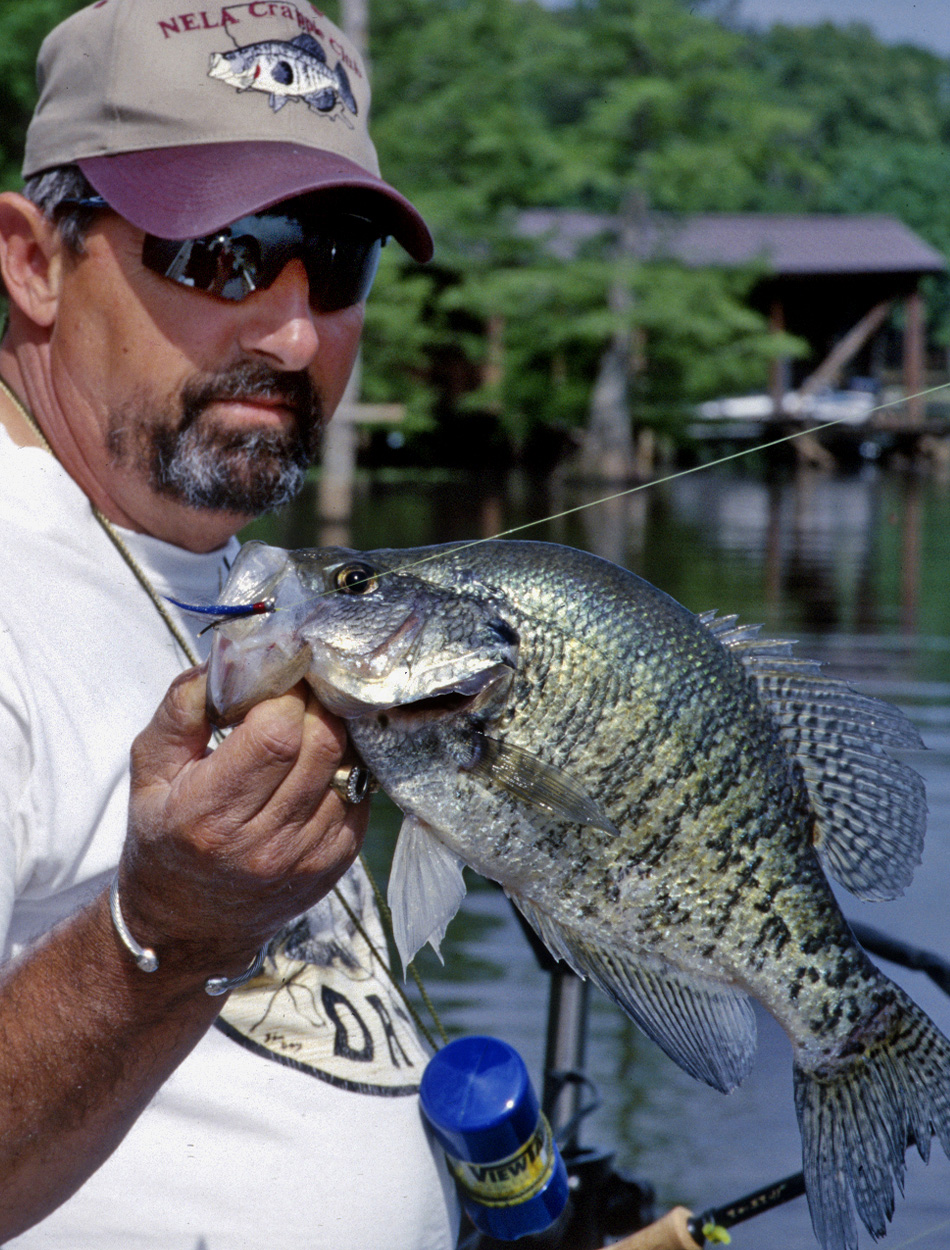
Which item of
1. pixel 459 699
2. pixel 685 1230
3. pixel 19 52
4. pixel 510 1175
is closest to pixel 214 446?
pixel 459 699

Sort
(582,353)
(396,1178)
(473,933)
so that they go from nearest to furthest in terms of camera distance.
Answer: (396,1178), (473,933), (582,353)

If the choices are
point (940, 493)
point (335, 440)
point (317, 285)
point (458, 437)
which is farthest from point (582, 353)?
point (317, 285)

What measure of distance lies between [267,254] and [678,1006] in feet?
3.99

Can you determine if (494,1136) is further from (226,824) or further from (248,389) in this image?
(248,389)

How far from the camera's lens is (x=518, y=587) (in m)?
1.65

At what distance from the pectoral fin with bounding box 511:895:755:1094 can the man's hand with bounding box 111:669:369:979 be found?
14.2 inches

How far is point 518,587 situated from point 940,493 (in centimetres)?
2657

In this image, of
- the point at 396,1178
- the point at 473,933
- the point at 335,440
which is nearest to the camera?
the point at 396,1178

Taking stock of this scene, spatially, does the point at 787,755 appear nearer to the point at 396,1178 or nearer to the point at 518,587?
the point at 518,587

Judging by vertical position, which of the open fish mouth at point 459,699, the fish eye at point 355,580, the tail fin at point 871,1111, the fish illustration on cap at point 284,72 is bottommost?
the tail fin at point 871,1111

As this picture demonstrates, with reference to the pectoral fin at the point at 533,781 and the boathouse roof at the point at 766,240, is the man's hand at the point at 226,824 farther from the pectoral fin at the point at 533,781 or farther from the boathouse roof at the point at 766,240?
the boathouse roof at the point at 766,240

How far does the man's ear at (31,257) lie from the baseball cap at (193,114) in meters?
0.09

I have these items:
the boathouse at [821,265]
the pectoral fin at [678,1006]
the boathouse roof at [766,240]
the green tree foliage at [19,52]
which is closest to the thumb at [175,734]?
the pectoral fin at [678,1006]

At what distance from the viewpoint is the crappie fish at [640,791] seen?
5.05ft
